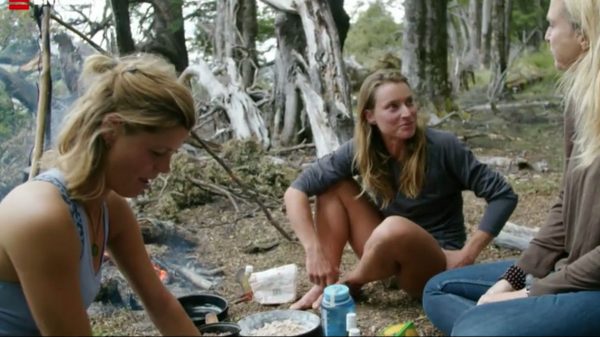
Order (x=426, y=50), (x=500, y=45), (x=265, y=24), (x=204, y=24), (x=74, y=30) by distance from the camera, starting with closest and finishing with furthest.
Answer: (x=74, y=30)
(x=204, y=24)
(x=265, y=24)
(x=426, y=50)
(x=500, y=45)

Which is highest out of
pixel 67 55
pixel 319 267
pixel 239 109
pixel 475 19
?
pixel 475 19

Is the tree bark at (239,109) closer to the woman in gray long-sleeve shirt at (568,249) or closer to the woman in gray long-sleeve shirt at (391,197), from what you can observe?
the woman in gray long-sleeve shirt at (391,197)

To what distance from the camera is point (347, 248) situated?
2846mm

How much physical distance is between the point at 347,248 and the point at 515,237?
69cm

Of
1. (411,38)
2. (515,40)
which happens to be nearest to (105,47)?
(411,38)

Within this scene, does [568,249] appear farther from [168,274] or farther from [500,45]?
[500,45]

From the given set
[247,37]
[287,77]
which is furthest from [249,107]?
[247,37]

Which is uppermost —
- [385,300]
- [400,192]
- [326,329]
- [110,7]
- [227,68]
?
[110,7]

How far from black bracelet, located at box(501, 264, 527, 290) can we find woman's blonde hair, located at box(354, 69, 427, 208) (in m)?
0.49

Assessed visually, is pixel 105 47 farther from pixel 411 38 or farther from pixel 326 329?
pixel 411 38

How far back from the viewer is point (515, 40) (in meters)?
9.23

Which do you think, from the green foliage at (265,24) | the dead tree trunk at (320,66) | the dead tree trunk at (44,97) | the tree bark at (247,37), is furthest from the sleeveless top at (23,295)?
the green foliage at (265,24)

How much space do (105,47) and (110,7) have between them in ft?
0.49

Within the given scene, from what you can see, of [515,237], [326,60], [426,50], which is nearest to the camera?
[515,237]
